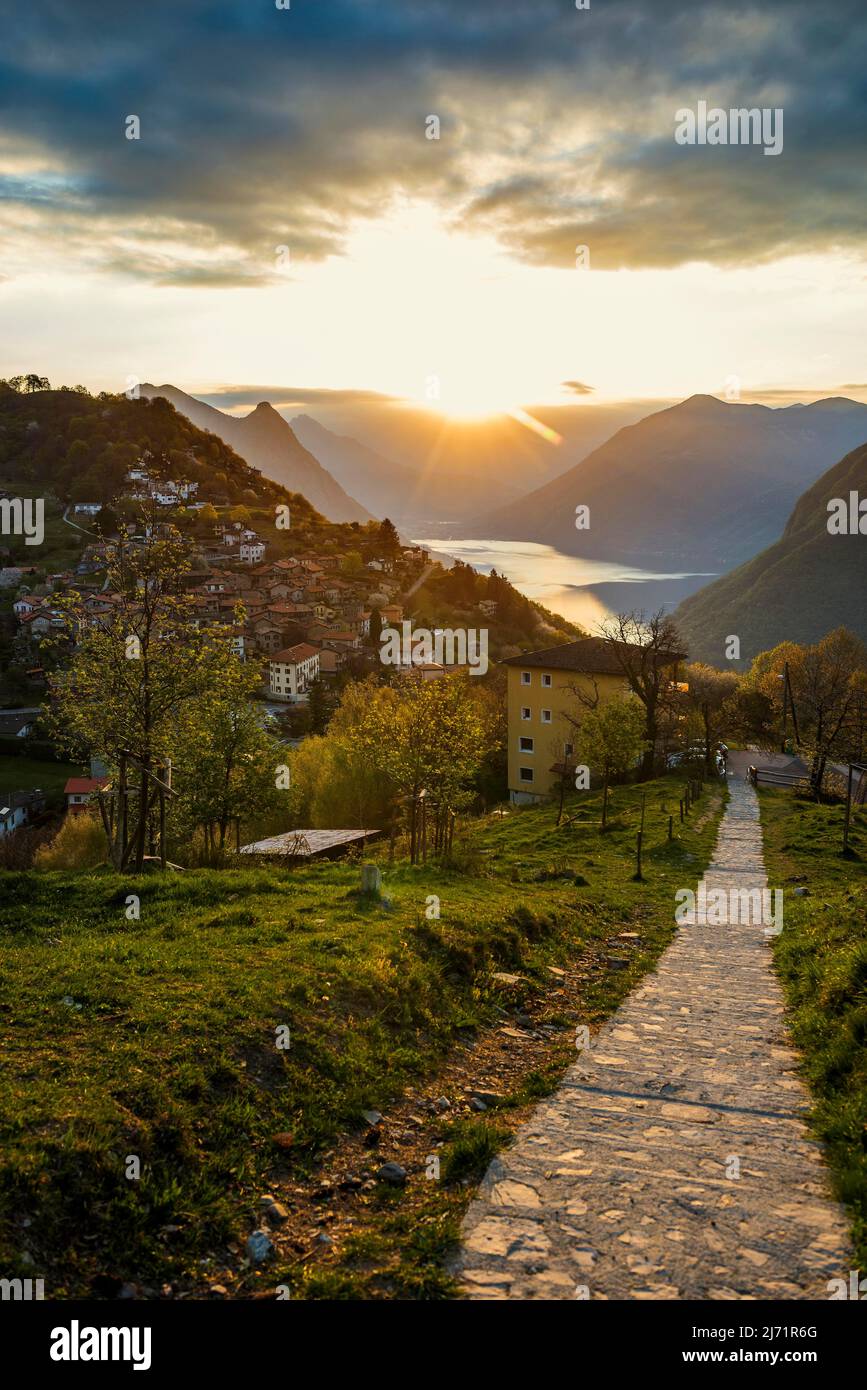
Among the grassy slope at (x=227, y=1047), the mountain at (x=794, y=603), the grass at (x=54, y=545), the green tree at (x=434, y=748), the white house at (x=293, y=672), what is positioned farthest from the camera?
the mountain at (x=794, y=603)

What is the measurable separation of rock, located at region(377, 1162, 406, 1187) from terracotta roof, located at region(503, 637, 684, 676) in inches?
1756

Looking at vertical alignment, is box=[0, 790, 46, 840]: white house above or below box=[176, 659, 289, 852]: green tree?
below

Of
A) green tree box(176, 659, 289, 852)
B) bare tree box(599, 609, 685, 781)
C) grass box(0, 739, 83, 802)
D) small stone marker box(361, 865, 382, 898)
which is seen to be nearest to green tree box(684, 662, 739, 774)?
bare tree box(599, 609, 685, 781)

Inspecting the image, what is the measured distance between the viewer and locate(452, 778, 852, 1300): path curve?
5305 mm

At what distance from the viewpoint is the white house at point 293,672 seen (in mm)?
117500

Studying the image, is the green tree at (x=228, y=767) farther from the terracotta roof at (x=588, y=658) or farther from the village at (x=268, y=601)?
the village at (x=268, y=601)

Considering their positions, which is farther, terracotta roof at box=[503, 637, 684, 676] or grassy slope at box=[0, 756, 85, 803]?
grassy slope at box=[0, 756, 85, 803]

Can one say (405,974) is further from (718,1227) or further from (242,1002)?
(718,1227)

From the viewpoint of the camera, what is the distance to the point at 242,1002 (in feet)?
29.0

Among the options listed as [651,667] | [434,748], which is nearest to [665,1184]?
[434,748]

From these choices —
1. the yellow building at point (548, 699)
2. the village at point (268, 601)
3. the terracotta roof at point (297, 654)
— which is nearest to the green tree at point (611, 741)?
the yellow building at point (548, 699)

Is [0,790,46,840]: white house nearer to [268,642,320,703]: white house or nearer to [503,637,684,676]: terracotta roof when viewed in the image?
[268,642,320,703]: white house

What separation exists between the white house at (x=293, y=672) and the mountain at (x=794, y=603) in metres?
75.1
